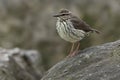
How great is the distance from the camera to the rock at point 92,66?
9.56 m

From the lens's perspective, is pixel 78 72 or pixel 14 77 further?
pixel 14 77

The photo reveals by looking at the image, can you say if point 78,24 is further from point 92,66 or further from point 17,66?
point 17,66

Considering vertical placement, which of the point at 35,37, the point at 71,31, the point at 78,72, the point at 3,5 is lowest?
the point at 78,72

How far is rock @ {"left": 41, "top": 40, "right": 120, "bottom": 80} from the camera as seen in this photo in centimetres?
956

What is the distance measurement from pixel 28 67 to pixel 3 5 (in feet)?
21.9

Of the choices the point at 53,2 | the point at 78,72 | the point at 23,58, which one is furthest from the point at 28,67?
the point at 53,2

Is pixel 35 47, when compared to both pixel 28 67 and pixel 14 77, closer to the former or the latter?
pixel 28 67

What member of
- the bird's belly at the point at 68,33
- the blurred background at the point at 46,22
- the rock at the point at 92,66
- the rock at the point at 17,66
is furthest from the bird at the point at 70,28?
the blurred background at the point at 46,22

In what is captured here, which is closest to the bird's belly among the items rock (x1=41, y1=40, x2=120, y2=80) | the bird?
the bird

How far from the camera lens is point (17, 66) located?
532 inches

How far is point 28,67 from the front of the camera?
1469 centimetres

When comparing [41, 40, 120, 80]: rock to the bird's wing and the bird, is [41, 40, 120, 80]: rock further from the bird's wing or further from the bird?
the bird's wing

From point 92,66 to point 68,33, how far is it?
1240 mm

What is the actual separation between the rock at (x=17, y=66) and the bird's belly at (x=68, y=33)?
2135 millimetres
